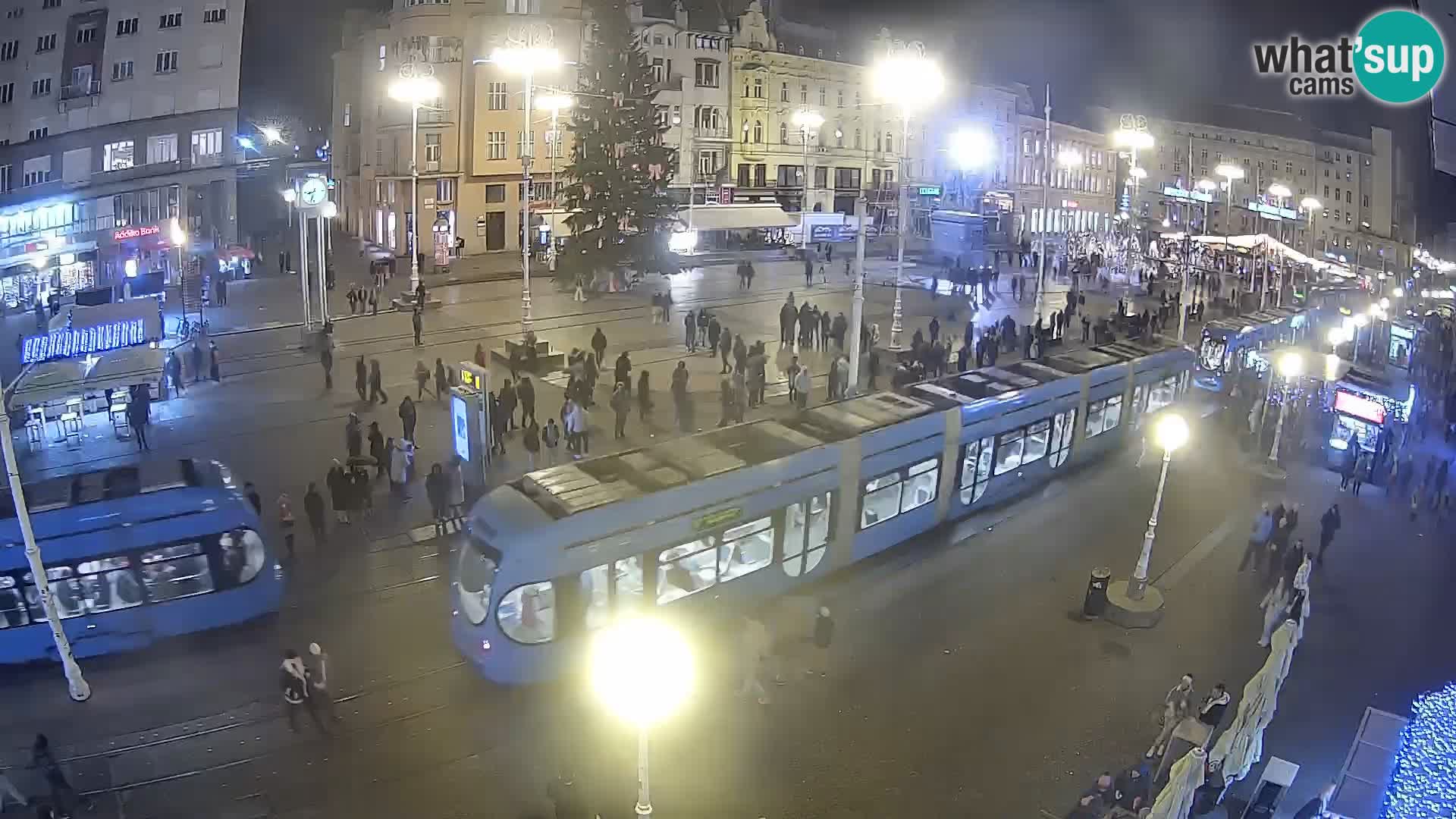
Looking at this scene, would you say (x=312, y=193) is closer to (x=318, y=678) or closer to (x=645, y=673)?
(x=318, y=678)

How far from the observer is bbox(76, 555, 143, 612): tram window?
11.5m

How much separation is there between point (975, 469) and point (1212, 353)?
50.2ft

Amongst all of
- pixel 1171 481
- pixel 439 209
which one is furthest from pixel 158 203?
pixel 1171 481

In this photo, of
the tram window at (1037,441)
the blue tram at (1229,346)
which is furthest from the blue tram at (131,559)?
the blue tram at (1229,346)

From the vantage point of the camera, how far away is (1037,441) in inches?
709

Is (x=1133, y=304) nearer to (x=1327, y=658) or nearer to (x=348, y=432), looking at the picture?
(x=1327, y=658)

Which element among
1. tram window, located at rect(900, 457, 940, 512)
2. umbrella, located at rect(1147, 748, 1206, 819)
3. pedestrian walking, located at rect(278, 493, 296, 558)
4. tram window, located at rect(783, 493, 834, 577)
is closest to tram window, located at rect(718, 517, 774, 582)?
tram window, located at rect(783, 493, 834, 577)

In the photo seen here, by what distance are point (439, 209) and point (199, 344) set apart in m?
22.9

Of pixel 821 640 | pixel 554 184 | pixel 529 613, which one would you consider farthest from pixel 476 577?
pixel 554 184

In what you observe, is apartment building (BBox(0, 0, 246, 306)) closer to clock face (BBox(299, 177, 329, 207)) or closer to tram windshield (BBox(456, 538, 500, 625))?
clock face (BBox(299, 177, 329, 207))

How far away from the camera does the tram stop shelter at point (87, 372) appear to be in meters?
18.2

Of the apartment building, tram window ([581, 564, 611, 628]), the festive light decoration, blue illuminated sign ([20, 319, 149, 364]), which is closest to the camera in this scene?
the festive light decoration

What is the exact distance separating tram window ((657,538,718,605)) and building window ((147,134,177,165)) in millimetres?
25624

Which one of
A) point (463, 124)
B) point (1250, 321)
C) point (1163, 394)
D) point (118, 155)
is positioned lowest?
point (1163, 394)
